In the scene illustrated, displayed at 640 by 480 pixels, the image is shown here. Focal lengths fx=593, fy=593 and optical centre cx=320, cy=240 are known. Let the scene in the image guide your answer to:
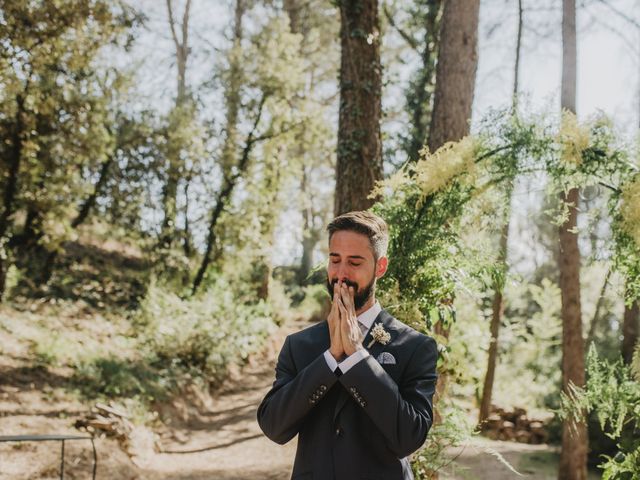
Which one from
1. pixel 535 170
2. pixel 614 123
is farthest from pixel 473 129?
pixel 614 123

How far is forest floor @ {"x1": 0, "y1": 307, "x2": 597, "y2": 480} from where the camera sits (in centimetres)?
629

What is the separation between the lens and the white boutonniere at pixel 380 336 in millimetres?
2232

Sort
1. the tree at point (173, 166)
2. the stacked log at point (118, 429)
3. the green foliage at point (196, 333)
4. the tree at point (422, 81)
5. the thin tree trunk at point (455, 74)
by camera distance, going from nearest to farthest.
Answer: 1. the thin tree trunk at point (455, 74)
2. the stacked log at point (118, 429)
3. the green foliage at point (196, 333)
4. the tree at point (173, 166)
5. the tree at point (422, 81)

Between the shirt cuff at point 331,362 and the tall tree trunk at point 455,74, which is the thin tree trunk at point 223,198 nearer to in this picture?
the tall tree trunk at point 455,74

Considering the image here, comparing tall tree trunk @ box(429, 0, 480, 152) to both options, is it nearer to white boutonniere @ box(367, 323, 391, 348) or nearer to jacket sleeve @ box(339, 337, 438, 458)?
white boutonniere @ box(367, 323, 391, 348)

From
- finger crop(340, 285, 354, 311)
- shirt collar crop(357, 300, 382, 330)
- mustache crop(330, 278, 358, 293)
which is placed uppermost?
mustache crop(330, 278, 358, 293)

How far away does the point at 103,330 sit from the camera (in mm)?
11164

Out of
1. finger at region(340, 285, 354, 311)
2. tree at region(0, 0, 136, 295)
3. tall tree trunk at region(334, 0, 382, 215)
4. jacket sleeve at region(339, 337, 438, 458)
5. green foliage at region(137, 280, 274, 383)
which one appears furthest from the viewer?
green foliage at region(137, 280, 274, 383)

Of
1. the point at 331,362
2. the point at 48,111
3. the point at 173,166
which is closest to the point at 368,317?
the point at 331,362

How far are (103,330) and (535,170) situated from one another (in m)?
9.21

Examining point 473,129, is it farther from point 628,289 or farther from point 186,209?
point 186,209

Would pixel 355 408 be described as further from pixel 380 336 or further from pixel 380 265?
pixel 380 265

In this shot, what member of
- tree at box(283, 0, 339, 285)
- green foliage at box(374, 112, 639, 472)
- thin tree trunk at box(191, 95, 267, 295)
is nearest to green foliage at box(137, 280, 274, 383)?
thin tree trunk at box(191, 95, 267, 295)

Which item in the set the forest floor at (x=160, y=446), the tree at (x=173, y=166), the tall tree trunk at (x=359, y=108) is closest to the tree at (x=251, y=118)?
the tree at (x=173, y=166)
